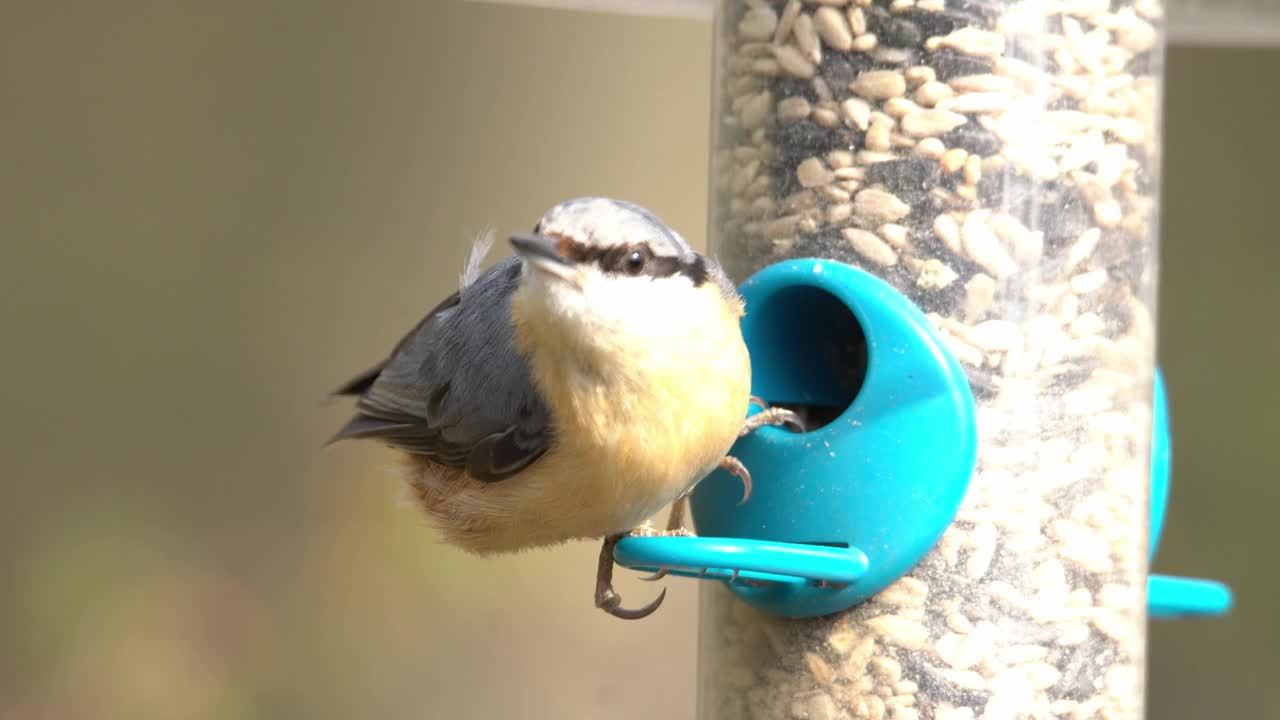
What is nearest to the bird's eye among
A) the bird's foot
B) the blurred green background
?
the bird's foot

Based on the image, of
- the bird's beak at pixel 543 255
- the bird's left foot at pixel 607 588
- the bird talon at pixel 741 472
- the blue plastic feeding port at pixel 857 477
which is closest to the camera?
the bird's beak at pixel 543 255

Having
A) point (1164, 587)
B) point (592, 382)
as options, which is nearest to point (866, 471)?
point (592, 382)

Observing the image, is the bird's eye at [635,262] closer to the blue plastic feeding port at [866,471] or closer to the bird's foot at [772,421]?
the blue plastic feeding port at [866,471]

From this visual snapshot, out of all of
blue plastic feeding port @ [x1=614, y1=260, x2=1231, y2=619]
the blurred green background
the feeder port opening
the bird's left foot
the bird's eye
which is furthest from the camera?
the blurred green background

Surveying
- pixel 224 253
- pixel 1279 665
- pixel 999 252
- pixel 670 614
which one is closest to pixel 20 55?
pixel 224 253

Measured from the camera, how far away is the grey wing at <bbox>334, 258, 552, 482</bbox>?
3.08 m

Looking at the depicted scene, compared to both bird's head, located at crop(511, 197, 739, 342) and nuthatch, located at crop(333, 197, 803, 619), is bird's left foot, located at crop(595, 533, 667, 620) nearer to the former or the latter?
nuthatch, located at crop(333, 197, 803, 619)

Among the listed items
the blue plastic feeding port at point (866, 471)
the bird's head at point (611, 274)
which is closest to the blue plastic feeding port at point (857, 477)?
the blue plastic feeding port at point (866, 471)

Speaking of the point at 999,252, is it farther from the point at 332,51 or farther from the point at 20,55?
the point at 20,55

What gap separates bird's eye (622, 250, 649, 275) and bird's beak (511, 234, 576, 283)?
10cm

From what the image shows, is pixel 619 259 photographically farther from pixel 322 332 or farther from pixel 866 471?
pixel 322 332

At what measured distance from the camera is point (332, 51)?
675 cm

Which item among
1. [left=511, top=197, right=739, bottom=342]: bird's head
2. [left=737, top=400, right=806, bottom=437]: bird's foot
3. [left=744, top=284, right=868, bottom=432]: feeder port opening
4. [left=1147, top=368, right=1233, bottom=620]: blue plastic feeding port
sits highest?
[left=511, top=197, right=739, bottom=342]: bird's head

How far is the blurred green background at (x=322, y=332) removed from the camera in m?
5.96
